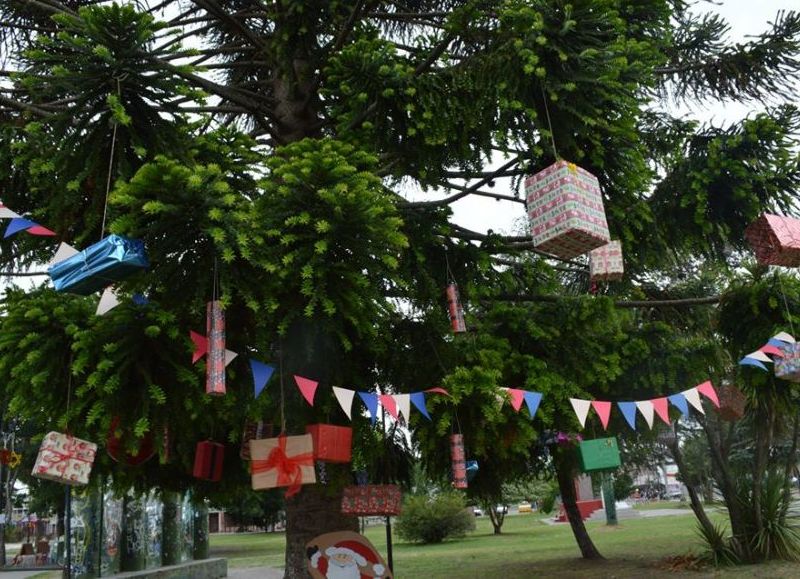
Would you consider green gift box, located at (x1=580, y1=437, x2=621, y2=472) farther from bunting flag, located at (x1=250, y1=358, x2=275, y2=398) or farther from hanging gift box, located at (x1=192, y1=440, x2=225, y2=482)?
bunting flag, located at (x1=250, y1=358, x2=275, y2=398)

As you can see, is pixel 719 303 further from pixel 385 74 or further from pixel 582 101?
pixel 385 74

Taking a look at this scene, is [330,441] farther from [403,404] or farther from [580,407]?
[580,407]

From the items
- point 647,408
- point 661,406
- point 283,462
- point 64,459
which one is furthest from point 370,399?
point 661,406

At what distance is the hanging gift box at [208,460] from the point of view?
6.80 meters

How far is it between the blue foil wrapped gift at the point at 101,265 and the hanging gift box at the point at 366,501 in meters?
3.01

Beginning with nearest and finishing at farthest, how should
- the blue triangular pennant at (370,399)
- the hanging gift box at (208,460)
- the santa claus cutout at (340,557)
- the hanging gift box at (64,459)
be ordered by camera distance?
the hanging gift box at (64,459), the blue triangular pennant at (370,399), the santa claus cutout at (340,557), the hanging gift box at (208,460)

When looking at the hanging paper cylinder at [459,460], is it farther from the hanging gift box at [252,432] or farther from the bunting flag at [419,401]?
the hanging gift box at [252,432]

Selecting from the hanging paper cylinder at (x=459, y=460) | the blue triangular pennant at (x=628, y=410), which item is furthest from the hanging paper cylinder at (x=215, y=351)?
the blue triangular pennant at (x=628, y=410)

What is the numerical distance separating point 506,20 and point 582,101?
811 mm

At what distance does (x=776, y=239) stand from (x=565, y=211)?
236cm

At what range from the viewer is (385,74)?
5.54 m

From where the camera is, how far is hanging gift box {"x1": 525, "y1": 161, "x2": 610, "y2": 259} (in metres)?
4.78

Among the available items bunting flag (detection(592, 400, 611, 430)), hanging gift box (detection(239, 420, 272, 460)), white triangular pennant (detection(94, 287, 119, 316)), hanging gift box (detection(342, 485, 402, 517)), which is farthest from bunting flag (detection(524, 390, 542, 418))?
white triangular pennant (detection(94, 287, 119, 316))

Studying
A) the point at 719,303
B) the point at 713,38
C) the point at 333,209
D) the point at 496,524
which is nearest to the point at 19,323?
the point at 333,209
